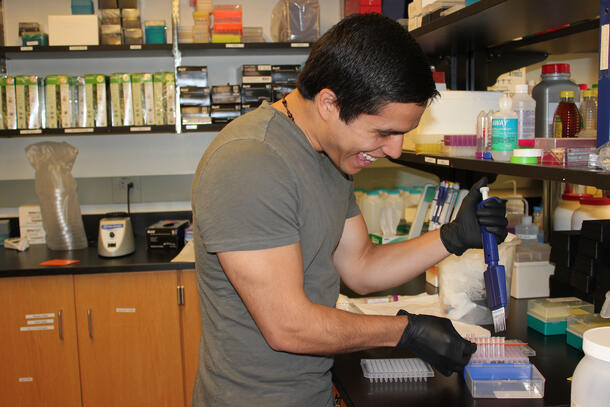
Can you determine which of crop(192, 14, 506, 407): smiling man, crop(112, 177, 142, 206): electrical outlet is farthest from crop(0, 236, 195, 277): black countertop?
crop(192, 14, 506, 407): smiling man

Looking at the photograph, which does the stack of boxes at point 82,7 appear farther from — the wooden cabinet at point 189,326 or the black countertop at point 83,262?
the wooden cabinet at point 189,326

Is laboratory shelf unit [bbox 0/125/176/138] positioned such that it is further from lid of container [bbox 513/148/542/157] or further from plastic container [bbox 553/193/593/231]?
lid of container [bbox 513/148/542/157]

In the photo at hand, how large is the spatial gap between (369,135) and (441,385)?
577 millimetres

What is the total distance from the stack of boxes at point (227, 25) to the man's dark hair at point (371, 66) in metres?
2.28

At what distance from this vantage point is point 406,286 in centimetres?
216

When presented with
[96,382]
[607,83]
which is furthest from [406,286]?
[96,382]

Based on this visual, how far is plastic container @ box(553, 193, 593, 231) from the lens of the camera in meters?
1.96

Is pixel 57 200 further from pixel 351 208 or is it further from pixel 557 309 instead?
pixel 557 309

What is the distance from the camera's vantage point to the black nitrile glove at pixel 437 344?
118 cm

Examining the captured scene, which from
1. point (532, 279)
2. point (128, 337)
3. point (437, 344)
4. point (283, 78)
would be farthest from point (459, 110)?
point (128, 337)

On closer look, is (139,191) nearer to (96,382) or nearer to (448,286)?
(96,382)

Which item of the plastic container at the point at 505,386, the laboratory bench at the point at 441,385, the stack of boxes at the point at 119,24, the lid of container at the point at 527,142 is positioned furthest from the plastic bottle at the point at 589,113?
the stack of boxes at the point at 119,24

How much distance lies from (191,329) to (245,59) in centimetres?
180

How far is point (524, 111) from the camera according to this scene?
4.99 ft
